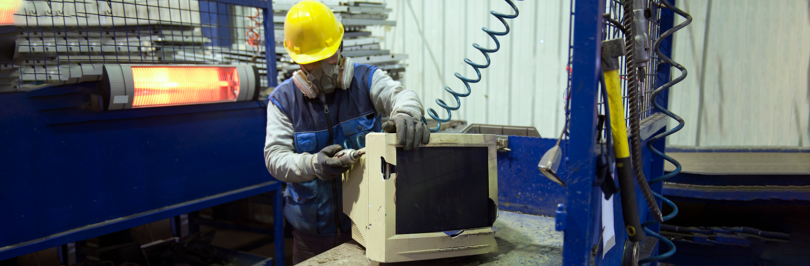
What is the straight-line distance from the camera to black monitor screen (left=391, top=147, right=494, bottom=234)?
143cm

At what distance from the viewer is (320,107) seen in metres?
1.94

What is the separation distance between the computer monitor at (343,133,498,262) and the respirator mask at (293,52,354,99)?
1.52ft

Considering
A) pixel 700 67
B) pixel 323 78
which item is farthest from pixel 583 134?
pixel 700 67

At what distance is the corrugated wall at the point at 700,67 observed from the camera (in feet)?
11.3

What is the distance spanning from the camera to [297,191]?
201 cm

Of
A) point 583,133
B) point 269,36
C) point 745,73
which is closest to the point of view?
point 583,133

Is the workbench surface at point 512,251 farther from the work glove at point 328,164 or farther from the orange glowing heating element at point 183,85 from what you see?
the orange glowing heating element at point 183,85

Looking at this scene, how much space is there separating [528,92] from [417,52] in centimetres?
126

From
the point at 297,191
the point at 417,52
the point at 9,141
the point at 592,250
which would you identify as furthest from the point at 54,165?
the point at 417,52

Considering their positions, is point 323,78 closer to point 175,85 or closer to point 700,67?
point 175,85

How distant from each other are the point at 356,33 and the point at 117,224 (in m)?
2.64

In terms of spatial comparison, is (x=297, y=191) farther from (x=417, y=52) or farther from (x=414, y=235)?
(x=417, y=52)

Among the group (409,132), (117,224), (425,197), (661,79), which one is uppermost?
(661,79)

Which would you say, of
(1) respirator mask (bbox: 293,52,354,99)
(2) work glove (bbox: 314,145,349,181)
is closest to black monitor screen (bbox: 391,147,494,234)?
(2) work glove (bbox: 314,145,349,181)
